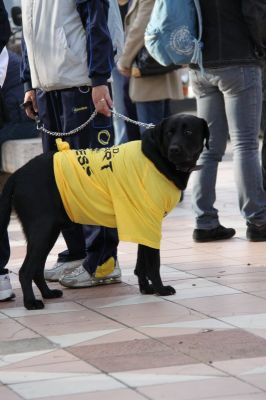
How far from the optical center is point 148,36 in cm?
757

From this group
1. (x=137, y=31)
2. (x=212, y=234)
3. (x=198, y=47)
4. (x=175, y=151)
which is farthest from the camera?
(x=137, y=31)

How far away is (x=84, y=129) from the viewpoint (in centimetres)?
635

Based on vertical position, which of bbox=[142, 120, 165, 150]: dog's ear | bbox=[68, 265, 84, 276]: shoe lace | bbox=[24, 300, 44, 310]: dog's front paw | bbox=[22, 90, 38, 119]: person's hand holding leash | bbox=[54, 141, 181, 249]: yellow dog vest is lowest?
bbox=[24, 300, 44, 310]: dog's front paw

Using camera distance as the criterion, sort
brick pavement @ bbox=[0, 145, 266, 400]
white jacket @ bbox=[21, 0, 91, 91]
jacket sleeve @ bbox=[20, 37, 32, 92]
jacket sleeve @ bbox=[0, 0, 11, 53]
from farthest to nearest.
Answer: jacket sleeve @ bbox=[20, 37, 32, 92] < white jacket @ bbox=[21, 0, 91, 91] < jacket sleeve @ bbox=[0, 0, 11, 53] < brick pavement @ bbox=[0, 145, 266, 400]

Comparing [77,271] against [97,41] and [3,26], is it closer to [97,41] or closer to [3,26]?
[97,41]

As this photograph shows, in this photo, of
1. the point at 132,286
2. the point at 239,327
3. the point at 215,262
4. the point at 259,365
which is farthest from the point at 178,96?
the point at 259,365

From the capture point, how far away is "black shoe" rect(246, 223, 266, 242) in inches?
299

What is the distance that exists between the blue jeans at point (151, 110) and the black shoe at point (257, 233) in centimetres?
225

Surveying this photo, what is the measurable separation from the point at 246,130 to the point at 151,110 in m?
2.28

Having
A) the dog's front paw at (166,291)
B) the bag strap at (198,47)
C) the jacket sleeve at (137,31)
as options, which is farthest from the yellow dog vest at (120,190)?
the jacket sleeve at (137,31)

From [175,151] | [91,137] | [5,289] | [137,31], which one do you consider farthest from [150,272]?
[137,31]

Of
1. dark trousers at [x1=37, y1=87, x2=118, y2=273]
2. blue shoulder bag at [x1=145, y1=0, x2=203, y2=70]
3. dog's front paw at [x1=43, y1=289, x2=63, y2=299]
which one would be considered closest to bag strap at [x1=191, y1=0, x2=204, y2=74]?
blue shoulder bag at [x1=145, y1=0, x2=203, y2=70]

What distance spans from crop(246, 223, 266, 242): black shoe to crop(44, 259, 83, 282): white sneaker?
151 cm

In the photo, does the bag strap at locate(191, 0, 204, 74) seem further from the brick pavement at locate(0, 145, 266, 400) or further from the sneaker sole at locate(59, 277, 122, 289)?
the sneaker sole at locate(59, 277, 122, 289)
